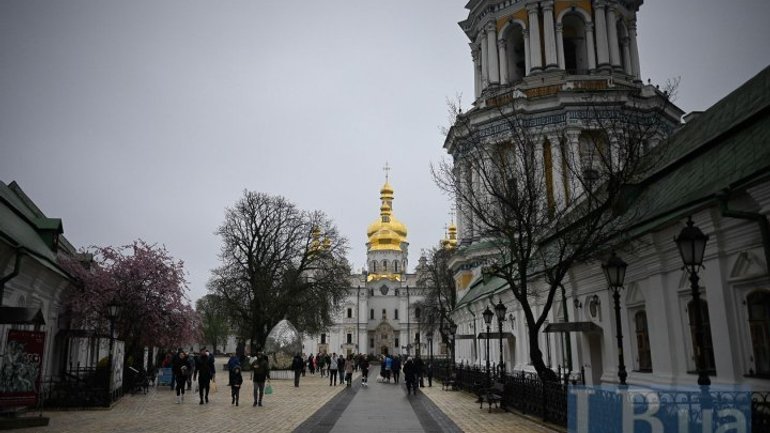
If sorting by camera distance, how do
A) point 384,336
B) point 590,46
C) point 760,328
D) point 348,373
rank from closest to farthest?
point 760,328, point 348,373, point 590,46, point 384,336

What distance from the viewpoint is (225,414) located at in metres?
16.6

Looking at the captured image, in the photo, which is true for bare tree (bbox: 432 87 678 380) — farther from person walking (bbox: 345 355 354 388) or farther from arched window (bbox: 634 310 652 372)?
person walking (bbox: 345 355 354 388)

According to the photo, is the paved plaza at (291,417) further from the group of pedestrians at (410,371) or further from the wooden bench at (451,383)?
the wooden bench at (451,383)

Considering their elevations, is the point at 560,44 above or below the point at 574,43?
below

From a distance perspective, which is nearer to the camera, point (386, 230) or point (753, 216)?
point (753, 216)

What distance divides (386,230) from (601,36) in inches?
2661

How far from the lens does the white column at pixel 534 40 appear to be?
37.3 meters

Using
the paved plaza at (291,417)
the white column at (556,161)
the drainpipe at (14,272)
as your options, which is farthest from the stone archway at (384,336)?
the drainpipe at (14,272)

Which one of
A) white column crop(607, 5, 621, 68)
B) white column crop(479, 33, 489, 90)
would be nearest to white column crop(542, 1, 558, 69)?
white column crop(607, 5, 621, 68)

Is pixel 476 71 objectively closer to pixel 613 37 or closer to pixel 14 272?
pixel 613 37

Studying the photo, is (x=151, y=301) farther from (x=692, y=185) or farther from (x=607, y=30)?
(x=607, y=30)

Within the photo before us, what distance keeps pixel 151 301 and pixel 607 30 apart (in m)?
31.0

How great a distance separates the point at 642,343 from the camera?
49.4ft

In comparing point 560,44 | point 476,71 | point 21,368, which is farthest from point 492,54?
point 21,368
